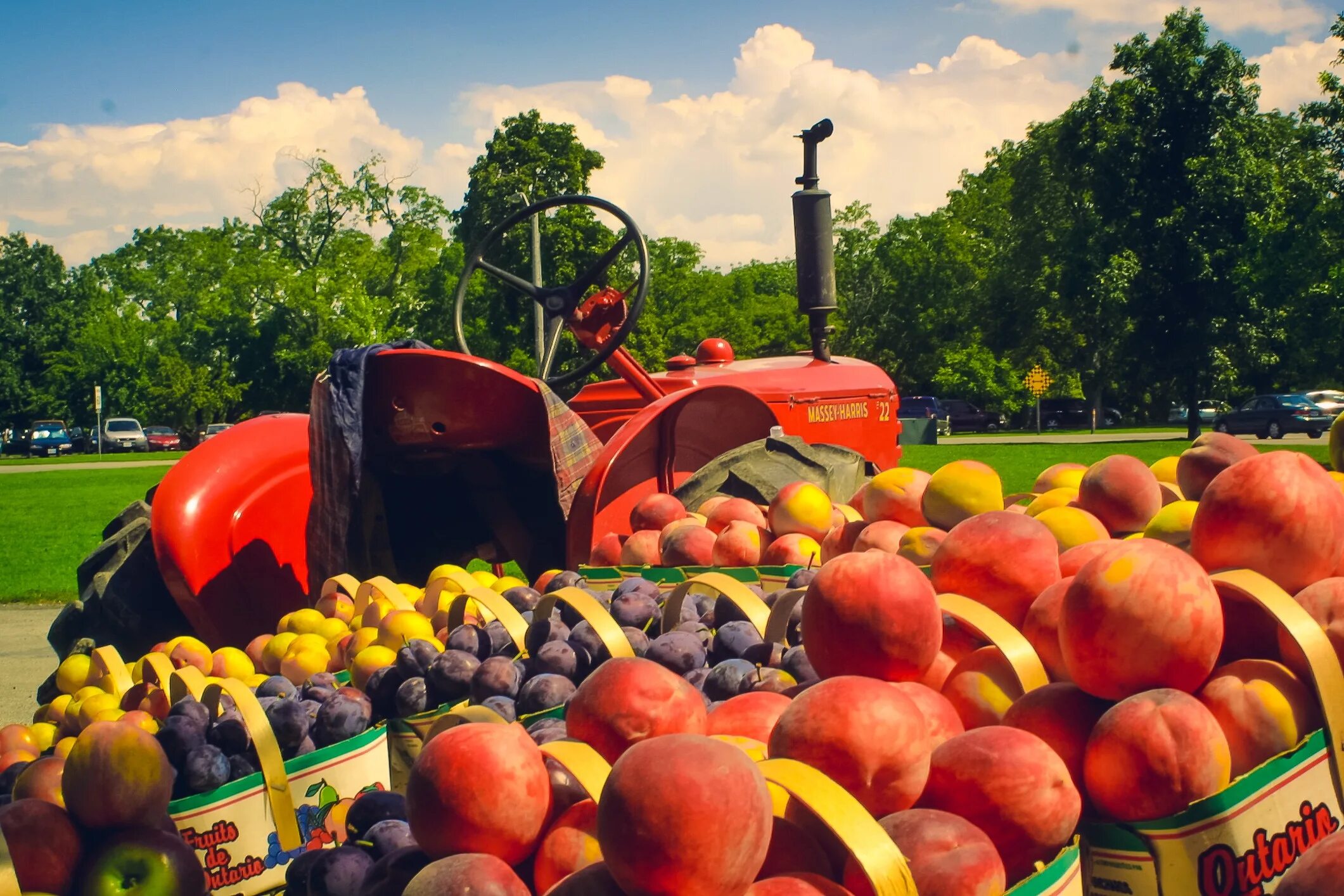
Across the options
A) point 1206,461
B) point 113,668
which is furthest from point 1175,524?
point 113,668

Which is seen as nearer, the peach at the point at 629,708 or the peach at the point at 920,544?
the peach at the point at 629,708

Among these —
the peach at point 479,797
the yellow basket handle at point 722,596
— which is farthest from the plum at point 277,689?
the peach at point 479,797

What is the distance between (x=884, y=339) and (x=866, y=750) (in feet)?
175

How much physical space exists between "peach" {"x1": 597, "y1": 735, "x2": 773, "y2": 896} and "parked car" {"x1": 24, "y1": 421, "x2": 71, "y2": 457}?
60.4 metres

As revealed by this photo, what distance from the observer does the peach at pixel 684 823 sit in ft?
3.61

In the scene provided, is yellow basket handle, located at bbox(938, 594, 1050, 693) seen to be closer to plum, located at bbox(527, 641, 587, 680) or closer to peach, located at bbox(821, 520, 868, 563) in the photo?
plum, located at bbox(527, 641, 587, 680)

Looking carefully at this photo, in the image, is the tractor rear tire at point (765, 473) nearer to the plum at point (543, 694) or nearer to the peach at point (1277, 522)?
the plum at point (543, 694)

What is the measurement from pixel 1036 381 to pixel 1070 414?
2.57 m

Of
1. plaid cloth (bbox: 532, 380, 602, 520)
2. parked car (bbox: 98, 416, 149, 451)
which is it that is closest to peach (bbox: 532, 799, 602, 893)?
plaid cloth (bbox: 532, 380, 602, 520)

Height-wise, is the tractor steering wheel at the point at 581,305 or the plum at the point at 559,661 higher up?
the tractor steering wheel at the point at 581,305

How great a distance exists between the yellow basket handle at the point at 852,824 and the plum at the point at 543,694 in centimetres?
90

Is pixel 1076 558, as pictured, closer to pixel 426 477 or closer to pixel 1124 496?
pixel 1124 496

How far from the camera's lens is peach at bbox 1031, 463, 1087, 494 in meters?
3.29

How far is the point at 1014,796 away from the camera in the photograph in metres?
1.33
